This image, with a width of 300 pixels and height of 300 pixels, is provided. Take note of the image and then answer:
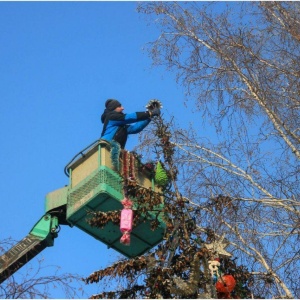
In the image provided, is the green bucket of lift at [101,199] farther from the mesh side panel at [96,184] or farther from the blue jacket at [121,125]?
the blue jacket at [121,125]

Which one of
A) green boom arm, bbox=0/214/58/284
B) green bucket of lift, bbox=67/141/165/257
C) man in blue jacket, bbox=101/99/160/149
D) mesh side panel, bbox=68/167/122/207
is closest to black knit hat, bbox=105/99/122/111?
man in blue jacket, bbox=101/99/160/149

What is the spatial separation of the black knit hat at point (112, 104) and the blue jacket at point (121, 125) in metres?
0.14

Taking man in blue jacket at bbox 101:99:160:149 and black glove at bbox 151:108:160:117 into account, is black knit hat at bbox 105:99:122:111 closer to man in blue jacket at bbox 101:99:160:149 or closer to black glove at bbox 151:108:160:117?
man in blue jacket at bbox 101:99:160:149

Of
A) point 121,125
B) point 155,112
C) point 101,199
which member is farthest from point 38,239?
point 155,112

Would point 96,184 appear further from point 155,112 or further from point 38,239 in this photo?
point 38,239

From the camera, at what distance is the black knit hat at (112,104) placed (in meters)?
13.9

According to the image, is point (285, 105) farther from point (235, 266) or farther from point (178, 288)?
point (178, 288)

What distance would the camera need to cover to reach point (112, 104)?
1394cm

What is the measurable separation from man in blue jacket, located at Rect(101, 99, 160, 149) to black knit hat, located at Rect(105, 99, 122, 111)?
0.07 metres

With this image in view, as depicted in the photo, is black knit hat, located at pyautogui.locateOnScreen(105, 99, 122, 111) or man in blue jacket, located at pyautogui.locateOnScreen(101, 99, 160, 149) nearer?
man in blue jacket, located at pyautogui.locateOnScreen(101, 99, 160, 149)

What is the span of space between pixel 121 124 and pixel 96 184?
1491 mm

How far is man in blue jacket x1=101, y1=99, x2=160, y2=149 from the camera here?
1341cm

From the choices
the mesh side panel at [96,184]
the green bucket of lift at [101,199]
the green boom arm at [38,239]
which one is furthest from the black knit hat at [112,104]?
the green boom arm at [38,239]

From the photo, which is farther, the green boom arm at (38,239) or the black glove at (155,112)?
the green boom arm at (38,239)
